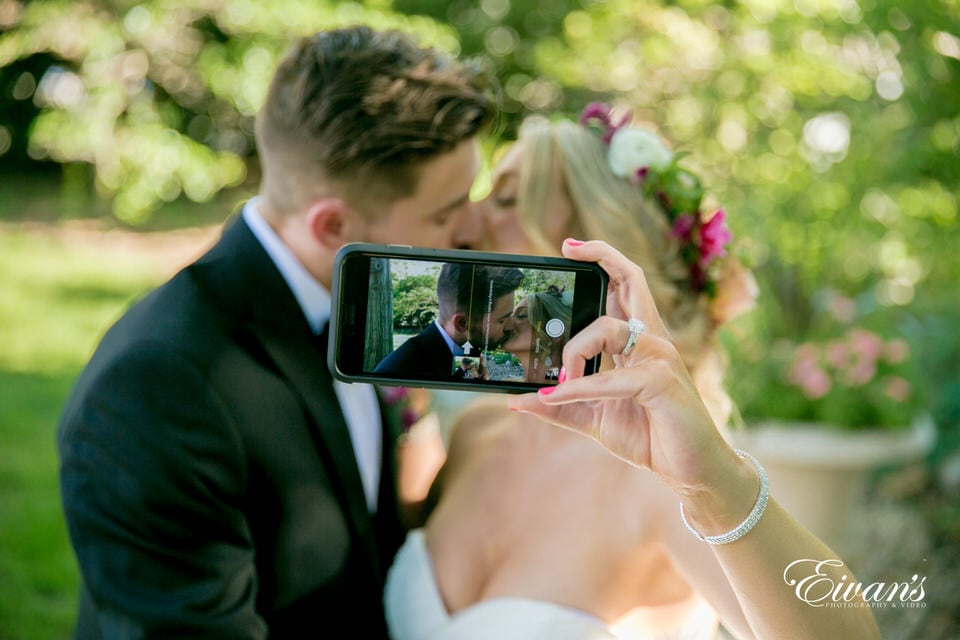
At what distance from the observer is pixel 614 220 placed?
2311 mm

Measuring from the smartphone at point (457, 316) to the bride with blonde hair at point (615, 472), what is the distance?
7 centimetres

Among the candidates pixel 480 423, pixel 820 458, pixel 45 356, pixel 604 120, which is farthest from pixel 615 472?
pixel 45 356

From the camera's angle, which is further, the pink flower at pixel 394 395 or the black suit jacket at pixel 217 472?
the pink flower at pixel 394 395

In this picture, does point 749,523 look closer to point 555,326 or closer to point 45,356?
point 555,326

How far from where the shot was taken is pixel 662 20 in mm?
5414

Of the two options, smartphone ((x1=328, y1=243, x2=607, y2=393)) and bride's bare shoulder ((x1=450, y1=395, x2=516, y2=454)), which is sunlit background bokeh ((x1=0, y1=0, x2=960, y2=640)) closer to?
bride's bare shoulder ((x1=450, y1=395, x2=516, y2=454))

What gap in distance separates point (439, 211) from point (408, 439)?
0.81 meters

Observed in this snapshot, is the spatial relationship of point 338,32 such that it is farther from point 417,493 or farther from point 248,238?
point 417,493

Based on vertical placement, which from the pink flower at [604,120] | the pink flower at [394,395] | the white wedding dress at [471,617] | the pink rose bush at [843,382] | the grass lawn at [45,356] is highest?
Answer: the pink flower at [604,120]

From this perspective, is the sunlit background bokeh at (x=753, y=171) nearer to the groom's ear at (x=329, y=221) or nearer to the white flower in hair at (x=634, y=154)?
the white flower in hair at (x=634, y=154)

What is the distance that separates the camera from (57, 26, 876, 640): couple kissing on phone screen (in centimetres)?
145

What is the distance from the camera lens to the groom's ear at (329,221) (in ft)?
7.32

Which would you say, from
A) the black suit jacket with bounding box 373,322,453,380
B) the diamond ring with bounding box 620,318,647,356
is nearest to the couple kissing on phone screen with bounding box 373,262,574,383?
the black suit jacket with bounding box 373,322,453,380

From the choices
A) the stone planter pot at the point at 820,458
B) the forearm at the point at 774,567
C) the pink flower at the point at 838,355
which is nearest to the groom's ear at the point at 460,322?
the forearm at the point at 774,567
